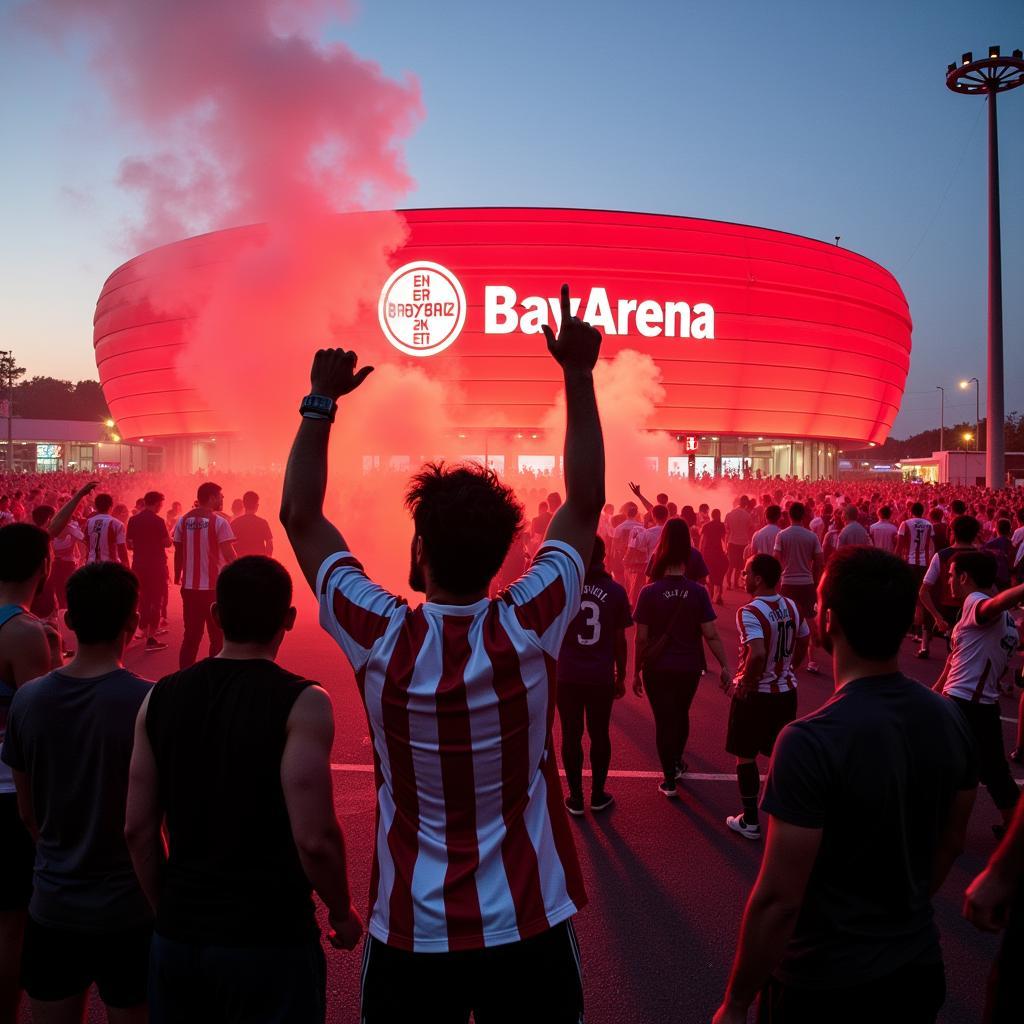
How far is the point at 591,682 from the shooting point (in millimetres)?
5113

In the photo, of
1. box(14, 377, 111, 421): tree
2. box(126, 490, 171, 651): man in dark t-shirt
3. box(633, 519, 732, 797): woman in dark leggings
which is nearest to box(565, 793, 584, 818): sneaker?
box(633, 519, 732, 797): woman in dark leggings

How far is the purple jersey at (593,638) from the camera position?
5121mm

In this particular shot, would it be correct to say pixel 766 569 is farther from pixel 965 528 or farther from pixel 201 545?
pixel 201 545

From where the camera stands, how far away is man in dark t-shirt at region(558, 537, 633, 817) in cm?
509

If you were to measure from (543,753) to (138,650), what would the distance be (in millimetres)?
9233

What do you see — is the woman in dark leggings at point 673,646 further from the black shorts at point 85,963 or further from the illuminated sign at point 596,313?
the illuminated sign at point 596,313

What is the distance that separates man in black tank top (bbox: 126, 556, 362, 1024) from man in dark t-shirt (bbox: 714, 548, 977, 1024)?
0.98 metres

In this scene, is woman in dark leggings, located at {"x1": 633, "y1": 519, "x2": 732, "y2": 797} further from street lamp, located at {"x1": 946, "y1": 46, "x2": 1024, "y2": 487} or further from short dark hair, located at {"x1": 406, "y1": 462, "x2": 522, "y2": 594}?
street lamp, located at {"x1": 946, "y1": 46, "x2": 1024, "y2": 487}

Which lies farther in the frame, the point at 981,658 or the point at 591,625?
the point at 591,625

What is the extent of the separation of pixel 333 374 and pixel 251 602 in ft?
2.02

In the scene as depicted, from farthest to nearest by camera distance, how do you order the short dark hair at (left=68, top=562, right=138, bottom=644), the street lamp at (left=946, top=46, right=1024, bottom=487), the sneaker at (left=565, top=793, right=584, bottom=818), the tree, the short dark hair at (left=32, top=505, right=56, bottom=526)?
the tree, the street lamp at (left=946, top=46, right=1024, bottom=487), the short dark hair at (left=32, top=505, right=56, bottom=526), the sneaker at (left=565, top=793, right=584, bottom=818), the short dark hair at (left=68, top=562, right=138, bottom=644)

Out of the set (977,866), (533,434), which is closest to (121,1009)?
(977,866)

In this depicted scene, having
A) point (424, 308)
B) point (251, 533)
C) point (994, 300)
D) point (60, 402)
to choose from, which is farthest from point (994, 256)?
point (60, 402)

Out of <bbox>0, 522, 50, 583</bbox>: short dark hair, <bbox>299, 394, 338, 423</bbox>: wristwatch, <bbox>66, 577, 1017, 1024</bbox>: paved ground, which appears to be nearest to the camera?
<bbox>299, 394, 338, 423</bbox>: wristwatch
